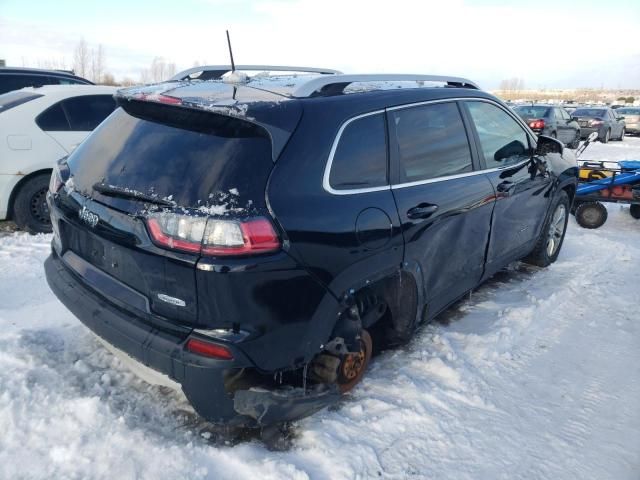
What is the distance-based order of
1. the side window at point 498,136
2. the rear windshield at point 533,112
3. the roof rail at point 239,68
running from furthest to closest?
the rear windshield at point 533,112, the side window at point 498,136, the roof rail at point 239,68

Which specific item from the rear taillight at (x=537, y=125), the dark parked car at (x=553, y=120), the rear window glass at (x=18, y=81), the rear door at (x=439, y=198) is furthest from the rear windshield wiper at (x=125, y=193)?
the dark parked car at (x=553, y=120)

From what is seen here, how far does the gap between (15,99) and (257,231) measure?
512cm

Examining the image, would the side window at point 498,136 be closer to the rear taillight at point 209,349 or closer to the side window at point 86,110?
the rear taillight at point 209,349

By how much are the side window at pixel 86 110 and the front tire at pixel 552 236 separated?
5.11 metres

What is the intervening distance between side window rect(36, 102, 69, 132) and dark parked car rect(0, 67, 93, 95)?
2.71 m

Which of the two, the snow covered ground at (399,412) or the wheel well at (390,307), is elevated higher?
the wheel well at (390,307)

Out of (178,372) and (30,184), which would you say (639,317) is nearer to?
(178,372)

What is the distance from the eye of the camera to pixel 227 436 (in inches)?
106

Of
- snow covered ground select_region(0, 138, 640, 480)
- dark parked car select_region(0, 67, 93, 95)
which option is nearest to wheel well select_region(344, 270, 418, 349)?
snow covered ground select_region(0, 138, 640, 480)

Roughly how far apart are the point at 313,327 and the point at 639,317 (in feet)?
10.6

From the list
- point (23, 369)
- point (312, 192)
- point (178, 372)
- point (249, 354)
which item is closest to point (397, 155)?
point (312, 192)

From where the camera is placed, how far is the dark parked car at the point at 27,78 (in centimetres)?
848

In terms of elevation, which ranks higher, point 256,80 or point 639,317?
point 256,80

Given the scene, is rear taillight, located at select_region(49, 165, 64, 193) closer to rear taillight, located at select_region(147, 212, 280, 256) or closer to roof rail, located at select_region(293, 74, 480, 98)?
rear taillight, located at select_region(147, 212, 280, 256)
